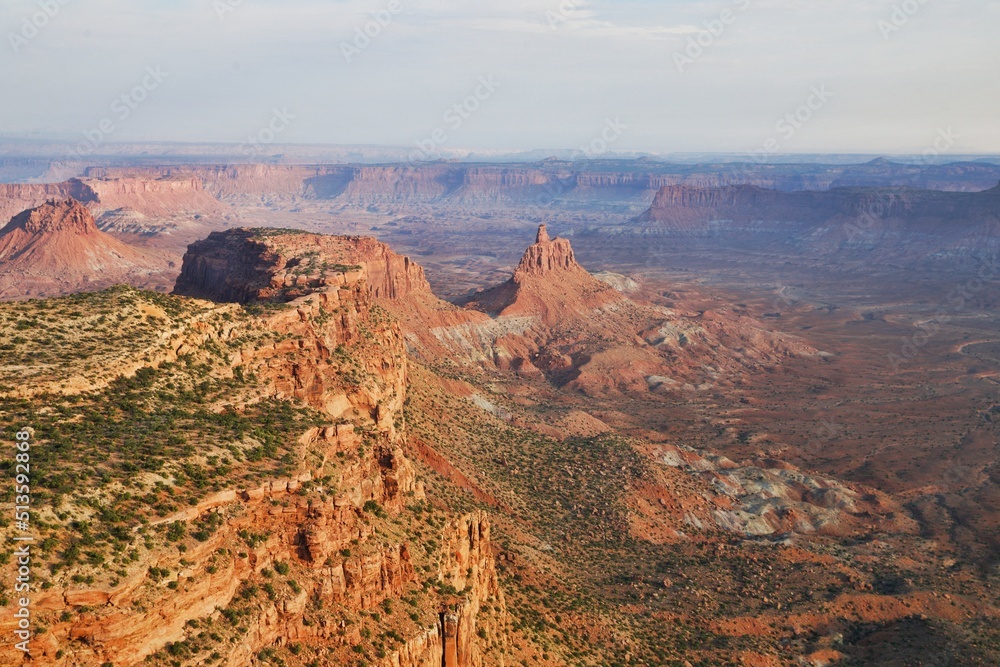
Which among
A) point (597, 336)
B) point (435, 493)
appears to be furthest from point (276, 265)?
point (597, 336)

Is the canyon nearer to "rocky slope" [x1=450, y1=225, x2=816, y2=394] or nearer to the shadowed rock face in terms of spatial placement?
"rocky slope" [x1=450, y1=225, x2=816, y2=394]

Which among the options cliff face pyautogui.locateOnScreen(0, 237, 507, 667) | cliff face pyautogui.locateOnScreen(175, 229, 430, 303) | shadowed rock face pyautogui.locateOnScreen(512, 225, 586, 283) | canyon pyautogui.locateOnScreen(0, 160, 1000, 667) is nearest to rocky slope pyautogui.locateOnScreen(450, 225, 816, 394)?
shadowed rock face pyautogui.locateOnScreen(512, 225, 586, 283)

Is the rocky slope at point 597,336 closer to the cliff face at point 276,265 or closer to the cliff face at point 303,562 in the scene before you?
the cliff face at point 276,265

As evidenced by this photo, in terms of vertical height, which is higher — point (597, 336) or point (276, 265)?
point (276, 265)

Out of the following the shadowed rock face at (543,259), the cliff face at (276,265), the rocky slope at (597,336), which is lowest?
the rocky slope at (597,336)

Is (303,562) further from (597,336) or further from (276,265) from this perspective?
(597,336)

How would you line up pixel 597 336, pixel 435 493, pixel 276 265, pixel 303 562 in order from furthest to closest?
pixel 597 336
pixel 276 265
pixel 435 493
pixel 303 562

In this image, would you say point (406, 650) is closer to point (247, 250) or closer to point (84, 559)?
point (84, 559)


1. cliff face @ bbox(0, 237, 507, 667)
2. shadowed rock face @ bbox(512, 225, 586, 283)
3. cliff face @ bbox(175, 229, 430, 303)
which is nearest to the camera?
cliff face @ bbox(0, 237, 507, 667)

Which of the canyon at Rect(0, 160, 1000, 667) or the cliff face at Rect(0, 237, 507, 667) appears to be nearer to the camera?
the cliff face at Rect(0, 237, 507, 667)

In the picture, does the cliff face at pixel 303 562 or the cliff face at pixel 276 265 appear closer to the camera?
the cliff face at pixel 303 562

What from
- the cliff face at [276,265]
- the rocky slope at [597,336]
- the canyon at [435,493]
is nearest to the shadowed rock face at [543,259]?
the rocky slope at [597,336]
